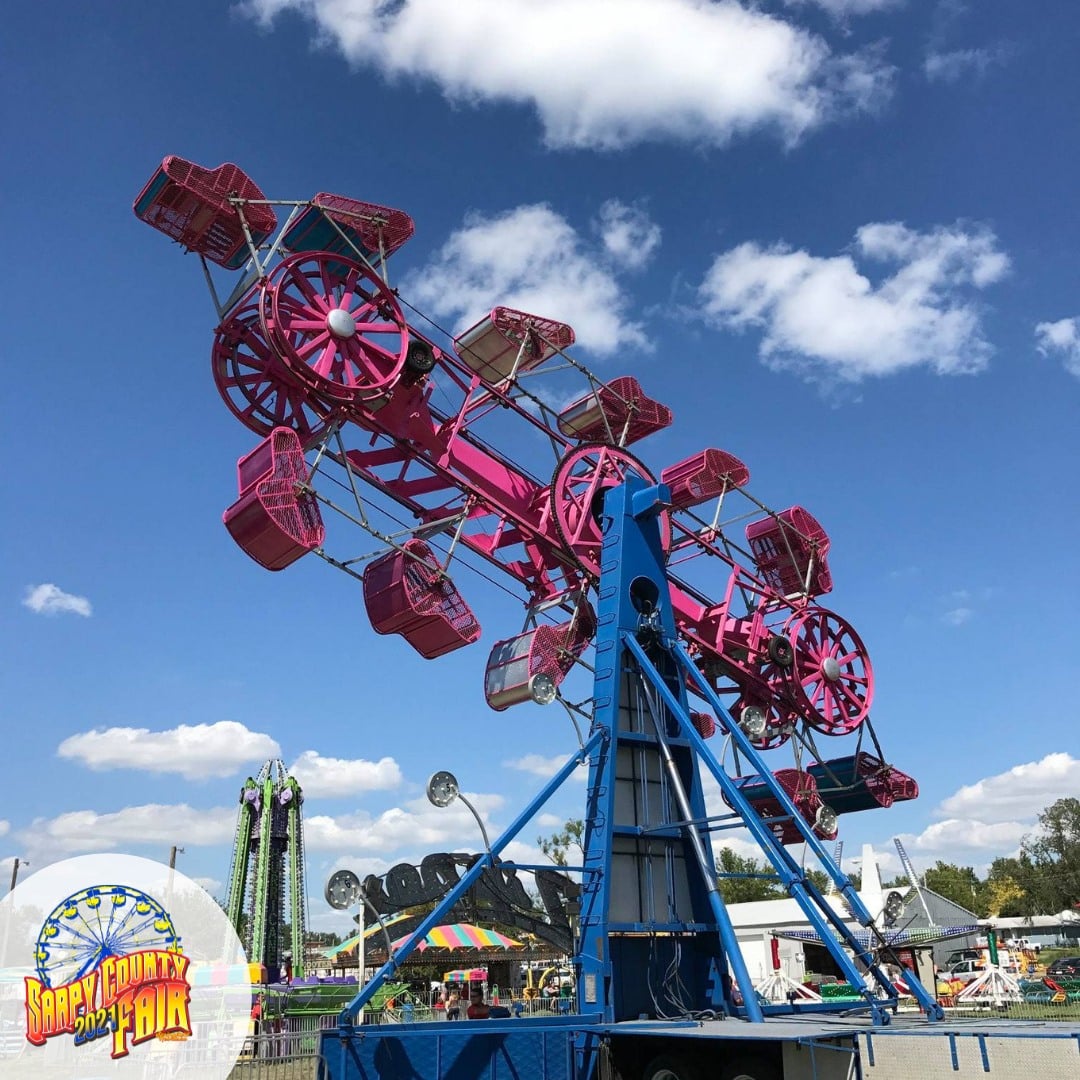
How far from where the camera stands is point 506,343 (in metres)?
20.3

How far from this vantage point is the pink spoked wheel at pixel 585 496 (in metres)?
20.4

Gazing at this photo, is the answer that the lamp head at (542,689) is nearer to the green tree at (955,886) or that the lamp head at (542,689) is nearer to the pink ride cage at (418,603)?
Answer: the pink ride cage at (418,603)

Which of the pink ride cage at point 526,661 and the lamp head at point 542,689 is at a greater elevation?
the pink ride cage at point 526,661

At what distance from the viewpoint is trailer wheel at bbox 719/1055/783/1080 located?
1034 cm

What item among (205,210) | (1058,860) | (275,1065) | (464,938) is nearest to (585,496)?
(205,210)

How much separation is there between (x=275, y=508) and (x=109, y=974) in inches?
401

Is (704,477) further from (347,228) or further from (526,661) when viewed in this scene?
(347,228)

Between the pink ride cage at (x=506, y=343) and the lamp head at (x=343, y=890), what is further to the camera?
the pink ride cage at (x=506, y=343)

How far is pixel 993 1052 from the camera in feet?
28.8

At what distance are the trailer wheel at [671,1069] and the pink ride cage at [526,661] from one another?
8.28 meters

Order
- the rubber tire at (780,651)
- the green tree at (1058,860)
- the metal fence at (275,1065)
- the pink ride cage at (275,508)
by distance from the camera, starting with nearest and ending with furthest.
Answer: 1. the metal fence at (275,1065)
2. the pink ride cage at (275,508)
3. the rubber tire at (780,651)
4. the green tree at (1058,860)

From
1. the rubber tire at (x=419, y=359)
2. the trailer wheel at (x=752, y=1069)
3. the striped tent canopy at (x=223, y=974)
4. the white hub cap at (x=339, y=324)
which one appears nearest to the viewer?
the trailer wheel at (x=752, y=1069)

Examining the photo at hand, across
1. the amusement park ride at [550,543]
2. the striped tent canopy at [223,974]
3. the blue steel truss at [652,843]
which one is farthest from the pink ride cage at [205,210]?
the striped tent canopy at [223,974]

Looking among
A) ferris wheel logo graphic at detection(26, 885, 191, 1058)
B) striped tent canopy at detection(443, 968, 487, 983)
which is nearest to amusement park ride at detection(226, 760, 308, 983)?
striped tent canopy at detection(443, 968, 487, 983)
